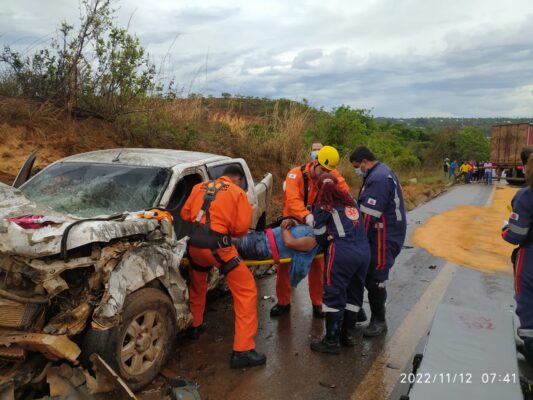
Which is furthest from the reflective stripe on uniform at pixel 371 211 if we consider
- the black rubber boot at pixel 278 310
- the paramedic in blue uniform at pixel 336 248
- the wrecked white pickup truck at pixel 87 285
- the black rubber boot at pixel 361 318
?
the wrecked white pickup truck at pixel 87 285

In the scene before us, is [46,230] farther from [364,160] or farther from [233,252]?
[364,160]

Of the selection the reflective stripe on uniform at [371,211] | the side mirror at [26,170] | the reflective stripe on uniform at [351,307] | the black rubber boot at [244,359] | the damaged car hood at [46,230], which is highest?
the side mirror at [26,170]

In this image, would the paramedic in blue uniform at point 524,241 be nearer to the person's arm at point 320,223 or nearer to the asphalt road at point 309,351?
the asphalt road at point 309,351

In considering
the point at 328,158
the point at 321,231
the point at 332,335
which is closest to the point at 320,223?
the point at 321,231

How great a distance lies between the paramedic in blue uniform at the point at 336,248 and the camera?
4.36 meters

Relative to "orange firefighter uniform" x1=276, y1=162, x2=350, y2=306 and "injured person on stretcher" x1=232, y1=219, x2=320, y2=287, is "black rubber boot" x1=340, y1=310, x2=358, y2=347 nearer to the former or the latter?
"injured person on stretcher" x1=232, y1=219, x2=320, y2=287

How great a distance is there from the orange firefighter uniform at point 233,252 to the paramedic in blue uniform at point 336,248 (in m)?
0.74

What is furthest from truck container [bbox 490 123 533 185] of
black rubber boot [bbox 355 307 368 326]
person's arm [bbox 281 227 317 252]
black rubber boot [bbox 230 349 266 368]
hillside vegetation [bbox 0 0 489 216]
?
black rubber boot [bbox 230 349 266 368]

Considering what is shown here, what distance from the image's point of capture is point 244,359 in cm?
407

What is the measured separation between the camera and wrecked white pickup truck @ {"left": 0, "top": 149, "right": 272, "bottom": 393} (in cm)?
298

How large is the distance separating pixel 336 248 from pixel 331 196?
19.7 inches

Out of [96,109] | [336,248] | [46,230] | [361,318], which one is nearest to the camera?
[46,230]

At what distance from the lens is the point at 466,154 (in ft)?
196

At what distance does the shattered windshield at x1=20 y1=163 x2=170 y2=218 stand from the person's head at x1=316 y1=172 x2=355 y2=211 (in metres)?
1.57
